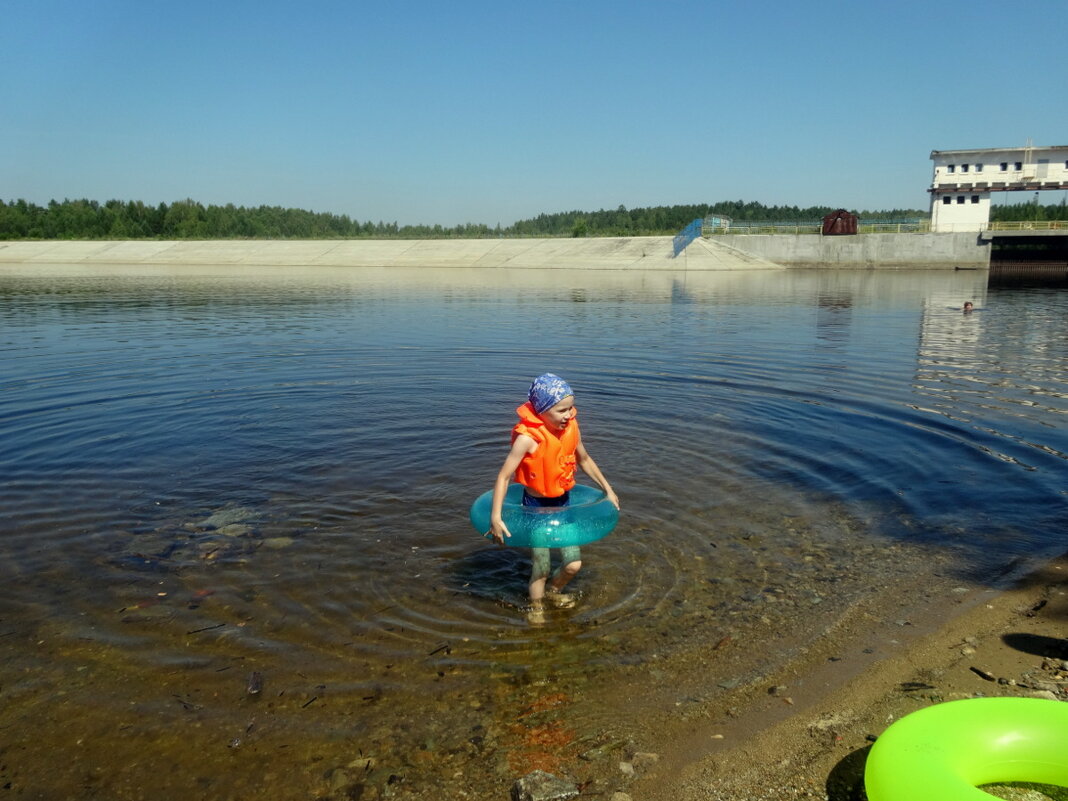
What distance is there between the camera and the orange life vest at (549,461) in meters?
5.69

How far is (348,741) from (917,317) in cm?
2726

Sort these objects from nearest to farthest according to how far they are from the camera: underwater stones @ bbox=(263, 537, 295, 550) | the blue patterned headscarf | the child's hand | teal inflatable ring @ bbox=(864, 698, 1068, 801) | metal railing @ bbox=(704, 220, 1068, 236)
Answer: teal inflatable ring @ bbox=(864, 698, 1068, 801), the blue patterned headscarf, the child's hand, underwater stones @ bbox=(263, 537, 295, 550), metal railing @ bbox=(704, 220, 1068, 236)

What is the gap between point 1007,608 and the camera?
19.1 ft

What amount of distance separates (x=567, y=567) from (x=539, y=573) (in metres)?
0.23

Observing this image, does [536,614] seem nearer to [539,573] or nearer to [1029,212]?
[539,573]

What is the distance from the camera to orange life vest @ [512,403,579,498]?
5691mm

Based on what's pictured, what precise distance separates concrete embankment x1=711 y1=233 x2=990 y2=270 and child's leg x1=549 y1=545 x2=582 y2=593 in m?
63.7

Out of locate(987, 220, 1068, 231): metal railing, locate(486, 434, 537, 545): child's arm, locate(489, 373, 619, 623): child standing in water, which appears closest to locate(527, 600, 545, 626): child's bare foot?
locate(489, 373, 619, 623): child standing in water

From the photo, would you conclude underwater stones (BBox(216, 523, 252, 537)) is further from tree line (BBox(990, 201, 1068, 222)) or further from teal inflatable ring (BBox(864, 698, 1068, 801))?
tree line (BBox(990, 201, 1068, 222))

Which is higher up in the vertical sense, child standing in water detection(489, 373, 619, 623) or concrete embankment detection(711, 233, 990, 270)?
concrete embankment detection(711, 233, 990, 270)

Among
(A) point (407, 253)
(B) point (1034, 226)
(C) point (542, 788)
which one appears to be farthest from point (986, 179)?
(C) point (542, 788)

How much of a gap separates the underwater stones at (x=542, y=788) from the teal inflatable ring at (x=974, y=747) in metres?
1.49

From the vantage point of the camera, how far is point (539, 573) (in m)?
5.96

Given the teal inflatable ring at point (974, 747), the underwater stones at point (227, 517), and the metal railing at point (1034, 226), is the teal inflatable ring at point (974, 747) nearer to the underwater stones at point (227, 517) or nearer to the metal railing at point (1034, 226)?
the underwater stones at point (227, 517)
